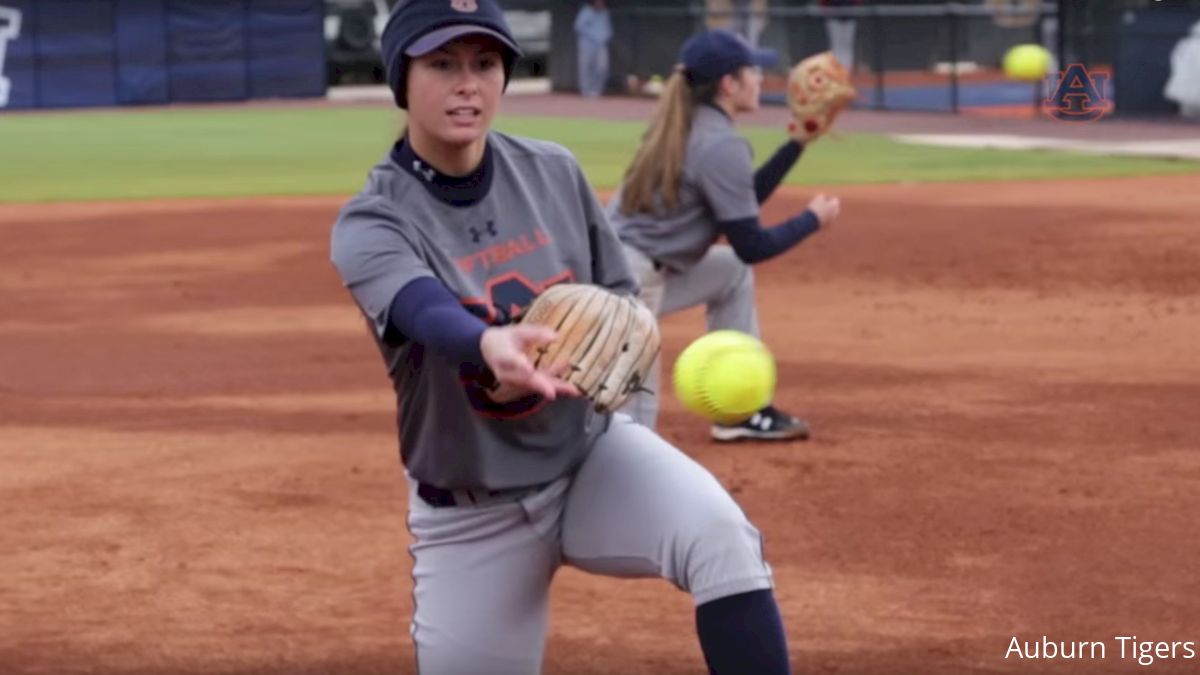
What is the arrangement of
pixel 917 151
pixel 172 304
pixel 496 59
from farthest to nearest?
pixel 917 151 → pixel 172 304 → pixel 496 59

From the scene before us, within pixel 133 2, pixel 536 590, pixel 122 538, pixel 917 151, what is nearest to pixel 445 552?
pixel 536 590

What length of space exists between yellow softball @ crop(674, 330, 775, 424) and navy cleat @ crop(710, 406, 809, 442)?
953 millimetres

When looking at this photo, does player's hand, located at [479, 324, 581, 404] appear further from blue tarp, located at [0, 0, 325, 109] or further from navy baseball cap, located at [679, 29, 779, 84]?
blue tarp, located at [0, 0, 325, 109]

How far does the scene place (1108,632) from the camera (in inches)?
255

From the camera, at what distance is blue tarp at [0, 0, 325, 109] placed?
129 feet

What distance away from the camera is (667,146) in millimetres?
8930

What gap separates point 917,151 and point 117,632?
20.7m

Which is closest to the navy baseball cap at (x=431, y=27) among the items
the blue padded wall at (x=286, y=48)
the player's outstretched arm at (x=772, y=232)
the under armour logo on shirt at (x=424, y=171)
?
the under armour logo on shirt at (x=424, y=171)

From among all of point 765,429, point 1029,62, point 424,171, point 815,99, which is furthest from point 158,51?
point 424,171

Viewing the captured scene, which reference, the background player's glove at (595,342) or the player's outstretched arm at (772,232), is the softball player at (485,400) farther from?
the player's outstretched arm at (772,232)

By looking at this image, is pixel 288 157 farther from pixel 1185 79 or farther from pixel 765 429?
pixel 765 429

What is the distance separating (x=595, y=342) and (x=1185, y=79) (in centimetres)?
2632

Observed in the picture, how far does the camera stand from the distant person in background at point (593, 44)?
135 ft

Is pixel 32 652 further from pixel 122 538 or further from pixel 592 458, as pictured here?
pixel 592 458
